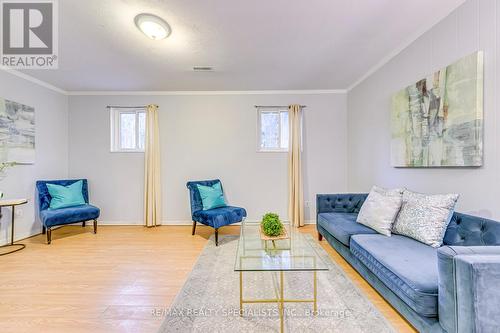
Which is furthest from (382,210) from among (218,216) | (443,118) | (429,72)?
(218,216)

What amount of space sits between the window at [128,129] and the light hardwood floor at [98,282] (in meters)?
1.72

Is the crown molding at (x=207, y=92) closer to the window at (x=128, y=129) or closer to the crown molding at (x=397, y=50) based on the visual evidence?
the window at (x=128, y=129)

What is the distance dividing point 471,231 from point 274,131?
10.4 ft

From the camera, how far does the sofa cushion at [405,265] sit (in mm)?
1353

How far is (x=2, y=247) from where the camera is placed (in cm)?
314

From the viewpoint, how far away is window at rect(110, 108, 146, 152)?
439 cm

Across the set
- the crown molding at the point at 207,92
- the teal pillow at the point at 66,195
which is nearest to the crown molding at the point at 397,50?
the crown molding at the point at 207,92

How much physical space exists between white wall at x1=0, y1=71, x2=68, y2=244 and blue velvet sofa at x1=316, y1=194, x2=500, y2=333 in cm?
457

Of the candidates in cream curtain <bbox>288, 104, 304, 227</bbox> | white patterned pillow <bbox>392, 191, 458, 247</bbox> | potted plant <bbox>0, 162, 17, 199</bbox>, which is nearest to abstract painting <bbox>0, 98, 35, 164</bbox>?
potted plant <bbox>0, 162, 17, 199</bbox>

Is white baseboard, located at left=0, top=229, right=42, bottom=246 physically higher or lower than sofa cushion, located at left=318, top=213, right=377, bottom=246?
lower

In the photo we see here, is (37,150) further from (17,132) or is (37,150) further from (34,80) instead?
(34,80)

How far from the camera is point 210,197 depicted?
3.71 m

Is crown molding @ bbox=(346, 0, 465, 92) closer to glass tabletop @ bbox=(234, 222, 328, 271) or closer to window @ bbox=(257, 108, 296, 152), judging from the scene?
window @ bbox=(257, 108, 296, 152)

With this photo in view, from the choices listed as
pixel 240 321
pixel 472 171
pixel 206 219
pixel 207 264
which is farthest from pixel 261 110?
pixel 240 321
